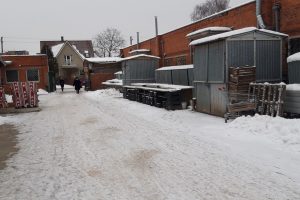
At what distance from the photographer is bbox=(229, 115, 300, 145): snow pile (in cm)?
790

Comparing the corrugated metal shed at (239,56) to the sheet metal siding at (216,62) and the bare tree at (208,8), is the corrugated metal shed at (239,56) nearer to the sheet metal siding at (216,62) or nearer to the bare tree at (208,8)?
→ the sheet metal siding at (216,62)

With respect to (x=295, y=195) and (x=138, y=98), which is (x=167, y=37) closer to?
(x=138, y=98)

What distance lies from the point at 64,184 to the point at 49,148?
315 centimetres

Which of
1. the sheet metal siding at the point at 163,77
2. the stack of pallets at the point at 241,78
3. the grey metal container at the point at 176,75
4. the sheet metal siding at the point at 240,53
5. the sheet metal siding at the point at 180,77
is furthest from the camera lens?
the sheet metal siding at the point at 163,77

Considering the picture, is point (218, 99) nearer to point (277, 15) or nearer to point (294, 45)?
point (294, 45)

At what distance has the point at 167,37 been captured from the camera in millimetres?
27062

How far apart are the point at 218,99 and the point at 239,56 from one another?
162 centimetres

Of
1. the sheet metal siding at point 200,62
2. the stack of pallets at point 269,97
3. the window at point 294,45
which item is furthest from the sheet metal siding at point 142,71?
the stack of pallets at point 269,97

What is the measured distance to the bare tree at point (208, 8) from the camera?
5769 cm

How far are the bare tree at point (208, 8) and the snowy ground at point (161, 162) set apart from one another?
49.2 m

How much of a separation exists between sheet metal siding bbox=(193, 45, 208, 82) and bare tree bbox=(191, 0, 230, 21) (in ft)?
149

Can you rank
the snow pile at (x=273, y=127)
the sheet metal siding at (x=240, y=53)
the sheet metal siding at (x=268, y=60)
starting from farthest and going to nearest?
the sheet metal siding at (x=268, y=60) → the sheet metal siding at (x=240, y=53) → the snow pile at (x=273, y=127)

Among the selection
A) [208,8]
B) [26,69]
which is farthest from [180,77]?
[208,8]

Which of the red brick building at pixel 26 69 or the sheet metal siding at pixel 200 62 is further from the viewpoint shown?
the red brick building at pixel 26 69
